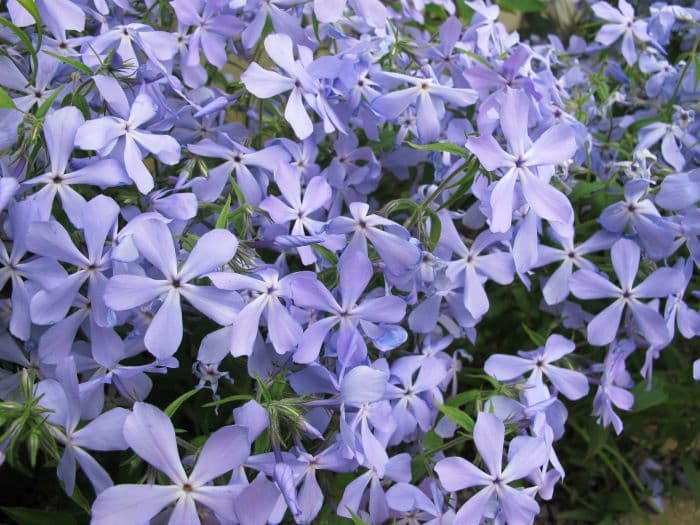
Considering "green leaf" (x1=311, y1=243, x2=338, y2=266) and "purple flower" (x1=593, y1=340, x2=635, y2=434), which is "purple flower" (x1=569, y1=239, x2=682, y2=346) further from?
"green leaf" (x1=311, y1=243, x2=338, y2=266)

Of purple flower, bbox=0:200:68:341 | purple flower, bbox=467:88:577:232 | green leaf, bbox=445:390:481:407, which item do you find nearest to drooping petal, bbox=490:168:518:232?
purple flower, bbox=467:88:577:232

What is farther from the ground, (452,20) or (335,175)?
(452,20)

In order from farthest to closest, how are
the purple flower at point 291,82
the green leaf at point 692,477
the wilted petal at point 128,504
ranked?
the green leaf at point 692,477 → the purple flower at point 291,82 → the wilted petal at point 128,504

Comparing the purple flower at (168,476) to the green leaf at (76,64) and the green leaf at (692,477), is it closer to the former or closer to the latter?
the green leaf at (76,64)

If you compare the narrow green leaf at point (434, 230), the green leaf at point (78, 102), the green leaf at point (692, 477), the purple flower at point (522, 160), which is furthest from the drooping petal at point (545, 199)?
the green leaf at point (692, 477)

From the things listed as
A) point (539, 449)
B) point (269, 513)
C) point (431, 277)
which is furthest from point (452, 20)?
point (269, 513)

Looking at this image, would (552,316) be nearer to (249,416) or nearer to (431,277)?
(431,277)
